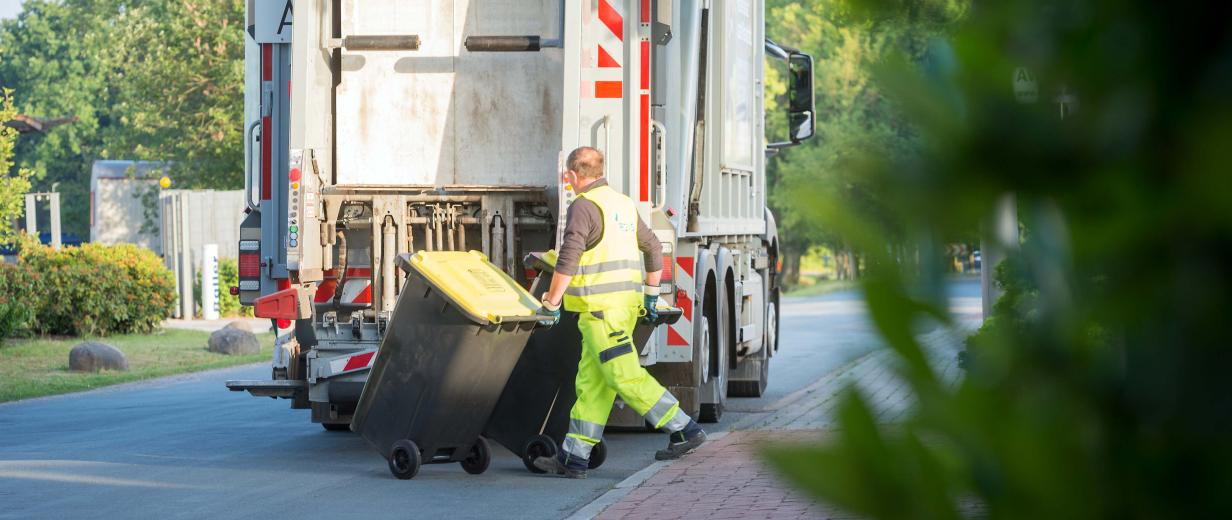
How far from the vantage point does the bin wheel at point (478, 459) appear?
29.1 feet

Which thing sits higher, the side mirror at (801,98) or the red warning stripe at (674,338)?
the side mirror at (801,98)

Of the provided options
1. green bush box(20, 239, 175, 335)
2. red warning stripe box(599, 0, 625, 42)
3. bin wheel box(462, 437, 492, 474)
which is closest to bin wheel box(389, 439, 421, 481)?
bin wheel box(462, 437, 492, 474)

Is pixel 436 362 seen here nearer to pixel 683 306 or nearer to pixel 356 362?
pixel 356 362

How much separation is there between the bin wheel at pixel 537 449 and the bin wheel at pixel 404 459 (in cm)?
62

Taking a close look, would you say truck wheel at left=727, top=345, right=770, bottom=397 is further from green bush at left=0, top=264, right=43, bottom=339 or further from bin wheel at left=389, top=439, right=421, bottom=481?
green bush at left=0, top=264, right=43, bottom=339

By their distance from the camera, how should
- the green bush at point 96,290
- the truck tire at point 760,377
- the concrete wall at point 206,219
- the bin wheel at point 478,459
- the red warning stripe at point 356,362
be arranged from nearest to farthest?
the bin wheel at point 478,459, the red warning stripe at point 356,362, the truck tire at point 760,377, the green bush at point 96,290, the concrete wall at point 206,219

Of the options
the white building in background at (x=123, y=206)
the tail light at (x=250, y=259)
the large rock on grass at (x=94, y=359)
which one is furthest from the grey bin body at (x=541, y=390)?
the white building in background at (x=123, y=206)

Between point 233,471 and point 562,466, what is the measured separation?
5.93 ft

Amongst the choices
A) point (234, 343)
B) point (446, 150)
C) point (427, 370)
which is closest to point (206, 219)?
point (234, 343)

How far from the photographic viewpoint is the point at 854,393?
1051mm

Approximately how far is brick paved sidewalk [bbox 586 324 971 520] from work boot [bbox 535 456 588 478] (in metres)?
0.41

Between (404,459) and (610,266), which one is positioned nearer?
(404,459)

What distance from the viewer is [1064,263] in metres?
1.03

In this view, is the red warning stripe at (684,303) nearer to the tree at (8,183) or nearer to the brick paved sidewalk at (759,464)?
the brick paved sidewalk at (759,464)
